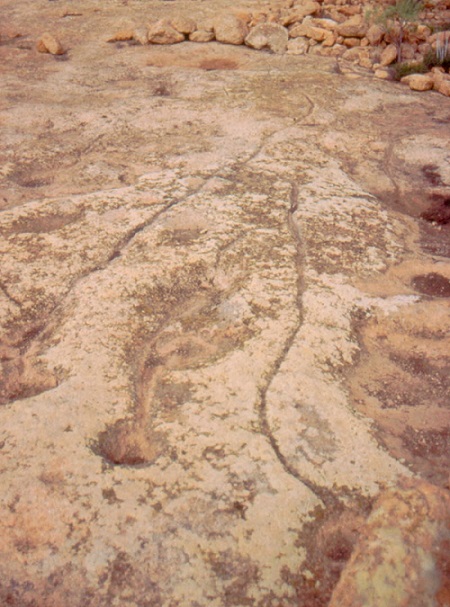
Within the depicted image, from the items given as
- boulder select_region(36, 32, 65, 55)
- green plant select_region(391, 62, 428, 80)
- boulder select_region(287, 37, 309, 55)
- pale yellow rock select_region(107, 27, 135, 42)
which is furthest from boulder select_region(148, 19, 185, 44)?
green plant select_region(391, 62, 428, 80)

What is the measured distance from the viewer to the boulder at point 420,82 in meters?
→ 4.42

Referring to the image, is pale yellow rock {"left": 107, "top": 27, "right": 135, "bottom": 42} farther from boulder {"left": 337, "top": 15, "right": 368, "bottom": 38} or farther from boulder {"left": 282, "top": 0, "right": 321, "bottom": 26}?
boulder {"left": 337, "top": 15, "right": 368, "bottom": 38}

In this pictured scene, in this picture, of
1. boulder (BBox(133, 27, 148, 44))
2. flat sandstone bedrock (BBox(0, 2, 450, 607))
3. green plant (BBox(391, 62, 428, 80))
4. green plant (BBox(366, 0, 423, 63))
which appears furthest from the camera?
boulder (BBox(133, 27, 148, 44))

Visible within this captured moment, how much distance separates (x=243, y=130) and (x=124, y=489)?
2.42 meters

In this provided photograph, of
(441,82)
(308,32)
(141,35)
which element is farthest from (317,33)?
(141,35)

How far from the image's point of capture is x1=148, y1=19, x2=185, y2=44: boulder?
514 cm

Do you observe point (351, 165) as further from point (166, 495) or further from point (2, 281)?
point (166, 495)

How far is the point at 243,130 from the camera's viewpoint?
12.0 feet

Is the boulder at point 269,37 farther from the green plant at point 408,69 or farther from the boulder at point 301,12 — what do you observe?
the green plant at point 408,69

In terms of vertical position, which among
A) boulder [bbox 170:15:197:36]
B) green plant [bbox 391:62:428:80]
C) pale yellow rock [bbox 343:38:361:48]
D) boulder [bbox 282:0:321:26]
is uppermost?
boulder [bbox 282:0:321:26]

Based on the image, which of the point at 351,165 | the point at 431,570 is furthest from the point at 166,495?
the point at 351,165

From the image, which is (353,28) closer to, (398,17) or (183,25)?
(398,17)

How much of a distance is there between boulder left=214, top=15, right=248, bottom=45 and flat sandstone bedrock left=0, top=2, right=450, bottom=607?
1424 mm

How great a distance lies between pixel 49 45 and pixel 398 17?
96.4 inches
